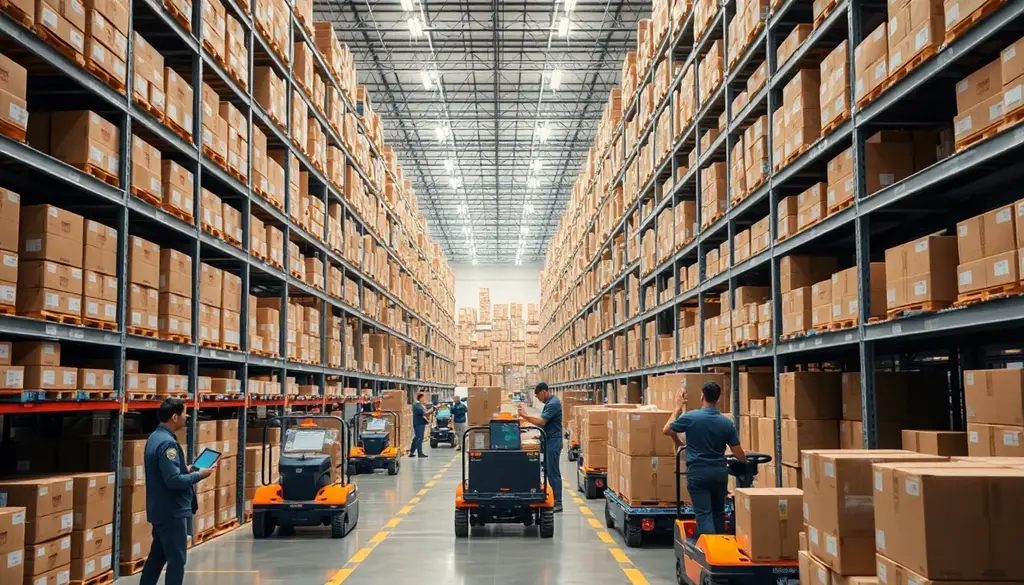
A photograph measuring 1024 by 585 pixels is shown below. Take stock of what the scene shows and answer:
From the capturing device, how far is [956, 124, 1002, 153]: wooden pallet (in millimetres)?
5324

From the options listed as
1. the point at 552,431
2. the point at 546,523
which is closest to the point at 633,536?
the point at 546,523

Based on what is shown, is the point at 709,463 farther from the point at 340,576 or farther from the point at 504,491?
the point at 504,491

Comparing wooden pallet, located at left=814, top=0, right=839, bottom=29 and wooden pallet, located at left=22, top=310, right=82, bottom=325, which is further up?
wooden pallet, located at left=814, top=0, right=839, bottom=29

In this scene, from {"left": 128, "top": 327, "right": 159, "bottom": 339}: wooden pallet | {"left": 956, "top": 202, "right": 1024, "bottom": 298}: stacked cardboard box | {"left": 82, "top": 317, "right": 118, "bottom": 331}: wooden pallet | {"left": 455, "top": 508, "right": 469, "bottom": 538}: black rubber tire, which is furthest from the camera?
{"left": 455, "top": 508, "right": 469, "bottom": 538}: black rubber tire

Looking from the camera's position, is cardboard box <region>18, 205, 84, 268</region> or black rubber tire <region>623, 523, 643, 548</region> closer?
cardboard box <region>18, 205, 84, 268</region>

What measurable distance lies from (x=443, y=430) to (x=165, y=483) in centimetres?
2197

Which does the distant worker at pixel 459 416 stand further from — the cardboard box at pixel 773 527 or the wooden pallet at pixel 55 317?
the cardboard box at pixel 773 527

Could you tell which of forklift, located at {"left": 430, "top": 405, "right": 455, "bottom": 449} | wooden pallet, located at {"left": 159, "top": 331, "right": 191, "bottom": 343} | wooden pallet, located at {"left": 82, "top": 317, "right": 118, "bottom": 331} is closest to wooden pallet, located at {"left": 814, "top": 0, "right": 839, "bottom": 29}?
wooden pallet, located at {"left": 82, "top": 317, "right": 118, "bottom": 331}

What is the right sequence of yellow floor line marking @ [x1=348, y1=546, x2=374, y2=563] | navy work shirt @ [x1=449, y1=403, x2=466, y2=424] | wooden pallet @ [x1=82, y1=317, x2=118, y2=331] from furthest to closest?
navy work shirt @ [x1=449, y1=403, x2=466, y2=424]
yellow floor line marking @ [x1=348, y1=546, x2=374, y2=563]
wooden pallet @ [x1=82, y1=317, x2=118, y2=331]

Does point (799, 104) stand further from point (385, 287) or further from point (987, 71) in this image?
point (385, 287)

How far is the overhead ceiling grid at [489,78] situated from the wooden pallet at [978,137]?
15.8 metres

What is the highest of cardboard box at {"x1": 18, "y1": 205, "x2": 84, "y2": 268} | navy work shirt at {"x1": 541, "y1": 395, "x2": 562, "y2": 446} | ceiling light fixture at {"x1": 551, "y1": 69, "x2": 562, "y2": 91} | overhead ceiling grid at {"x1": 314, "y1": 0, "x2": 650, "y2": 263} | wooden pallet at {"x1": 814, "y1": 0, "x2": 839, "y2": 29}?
overhead ceiling grid at {"x1": 314, "y1": 0, "x2": 650, "y2": 263}

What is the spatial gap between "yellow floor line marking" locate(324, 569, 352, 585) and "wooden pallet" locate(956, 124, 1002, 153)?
5827 mm

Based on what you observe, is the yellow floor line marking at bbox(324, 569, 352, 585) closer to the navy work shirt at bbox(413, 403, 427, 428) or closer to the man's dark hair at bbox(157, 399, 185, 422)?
the man's dark hair at bbox(157, 399, 185, 422)
